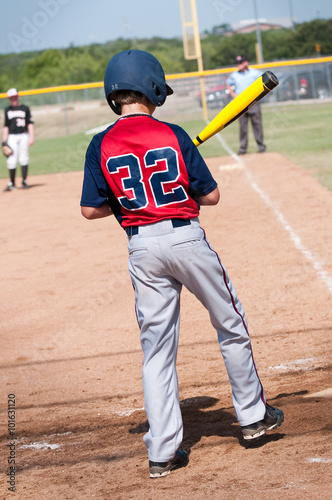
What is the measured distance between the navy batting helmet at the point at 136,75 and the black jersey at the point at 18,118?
1143cm

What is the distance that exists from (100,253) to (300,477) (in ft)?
18.6

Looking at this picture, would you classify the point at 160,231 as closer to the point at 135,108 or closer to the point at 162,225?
the point at 162,225

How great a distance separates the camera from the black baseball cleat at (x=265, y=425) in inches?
126

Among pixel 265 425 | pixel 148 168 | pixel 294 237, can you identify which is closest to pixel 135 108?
pixel 148 168

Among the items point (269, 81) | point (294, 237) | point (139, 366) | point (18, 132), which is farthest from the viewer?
point (18, 132)

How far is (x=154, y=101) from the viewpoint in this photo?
310 centimetres

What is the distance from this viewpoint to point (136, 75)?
118 inches

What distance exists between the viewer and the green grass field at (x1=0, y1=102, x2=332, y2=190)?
14.1 m

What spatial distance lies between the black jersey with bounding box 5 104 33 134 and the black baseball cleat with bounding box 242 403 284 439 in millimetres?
11830

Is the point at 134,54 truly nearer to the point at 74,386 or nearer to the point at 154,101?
the point at 154,101

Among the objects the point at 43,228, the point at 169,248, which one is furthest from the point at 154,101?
the point at 43,228

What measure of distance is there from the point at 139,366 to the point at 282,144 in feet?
43.7

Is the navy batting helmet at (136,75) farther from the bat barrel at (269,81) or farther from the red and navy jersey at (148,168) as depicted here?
the bat barrel at (269,81)

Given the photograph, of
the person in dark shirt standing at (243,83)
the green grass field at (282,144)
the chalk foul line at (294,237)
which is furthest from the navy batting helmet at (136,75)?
the person in dark shirt standing at (243,83)
